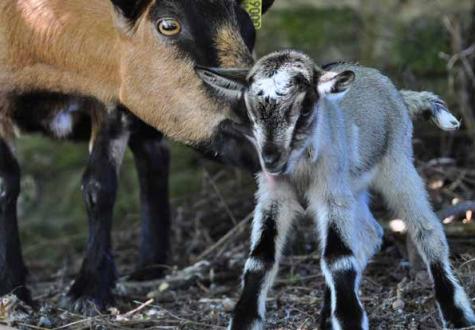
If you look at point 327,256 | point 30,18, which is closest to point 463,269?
point 327,256

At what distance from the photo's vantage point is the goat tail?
318 inches

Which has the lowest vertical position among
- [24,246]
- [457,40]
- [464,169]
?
[24,246]

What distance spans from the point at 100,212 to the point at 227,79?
7.33 feet

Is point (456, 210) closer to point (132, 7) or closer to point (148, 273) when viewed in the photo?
point (148, 273)

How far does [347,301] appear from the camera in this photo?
6.86 meters

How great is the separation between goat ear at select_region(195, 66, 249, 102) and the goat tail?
4.97 ft

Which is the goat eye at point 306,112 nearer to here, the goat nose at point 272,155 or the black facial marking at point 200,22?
the goat nose at point 272,155

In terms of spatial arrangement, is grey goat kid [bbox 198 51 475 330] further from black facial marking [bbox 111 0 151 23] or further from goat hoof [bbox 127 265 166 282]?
goat hoof [bbox 127 265 166 282]

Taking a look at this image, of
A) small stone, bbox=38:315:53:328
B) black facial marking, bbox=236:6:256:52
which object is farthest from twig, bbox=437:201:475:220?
small stone, bbox=38:315:53:328

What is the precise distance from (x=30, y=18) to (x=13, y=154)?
3.46 ft

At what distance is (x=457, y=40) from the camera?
11.7 meters

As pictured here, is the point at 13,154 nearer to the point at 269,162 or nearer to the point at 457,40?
the point at 269,162

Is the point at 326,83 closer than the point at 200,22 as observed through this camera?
Yes

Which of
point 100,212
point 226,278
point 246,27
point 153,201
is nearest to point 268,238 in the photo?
point 246,27
